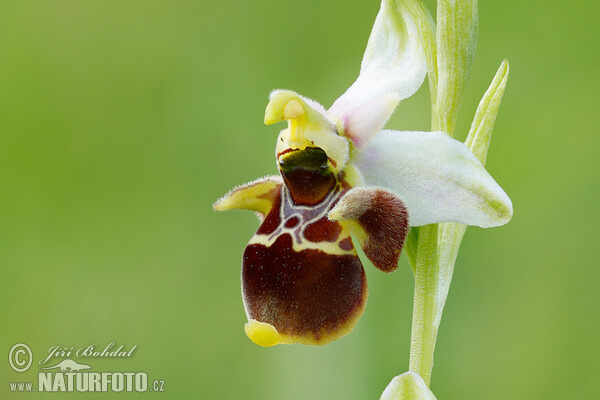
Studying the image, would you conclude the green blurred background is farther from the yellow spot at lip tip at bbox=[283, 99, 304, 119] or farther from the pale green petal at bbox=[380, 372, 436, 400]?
the yellow spot at lip tip at bbox=[283, 99, 304, 119]

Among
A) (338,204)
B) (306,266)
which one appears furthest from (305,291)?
(338,204)

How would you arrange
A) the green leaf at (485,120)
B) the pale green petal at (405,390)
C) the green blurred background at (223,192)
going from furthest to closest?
the green blurred background at (223,192) → the green leaf at (485,120) → the pale green petal at (405,390)

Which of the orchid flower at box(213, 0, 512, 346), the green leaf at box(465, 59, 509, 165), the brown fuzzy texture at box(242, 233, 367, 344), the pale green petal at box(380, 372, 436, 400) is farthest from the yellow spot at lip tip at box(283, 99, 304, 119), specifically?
the pale green petal at box(380, 372, 436, 400)

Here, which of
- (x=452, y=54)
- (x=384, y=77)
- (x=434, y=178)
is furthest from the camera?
(x=384, y=77)

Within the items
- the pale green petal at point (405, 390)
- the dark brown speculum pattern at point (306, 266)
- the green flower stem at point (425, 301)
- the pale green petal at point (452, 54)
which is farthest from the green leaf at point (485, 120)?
the pale green petal at point (405, 390)

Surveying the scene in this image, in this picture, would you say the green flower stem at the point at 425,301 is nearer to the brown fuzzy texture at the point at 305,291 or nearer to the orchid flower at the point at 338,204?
the orchid flower at the point at 338,204

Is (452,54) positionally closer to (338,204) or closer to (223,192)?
(338,204)

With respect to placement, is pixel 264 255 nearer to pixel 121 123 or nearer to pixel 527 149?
pixel 527 149

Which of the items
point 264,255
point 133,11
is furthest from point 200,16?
point 264,255
